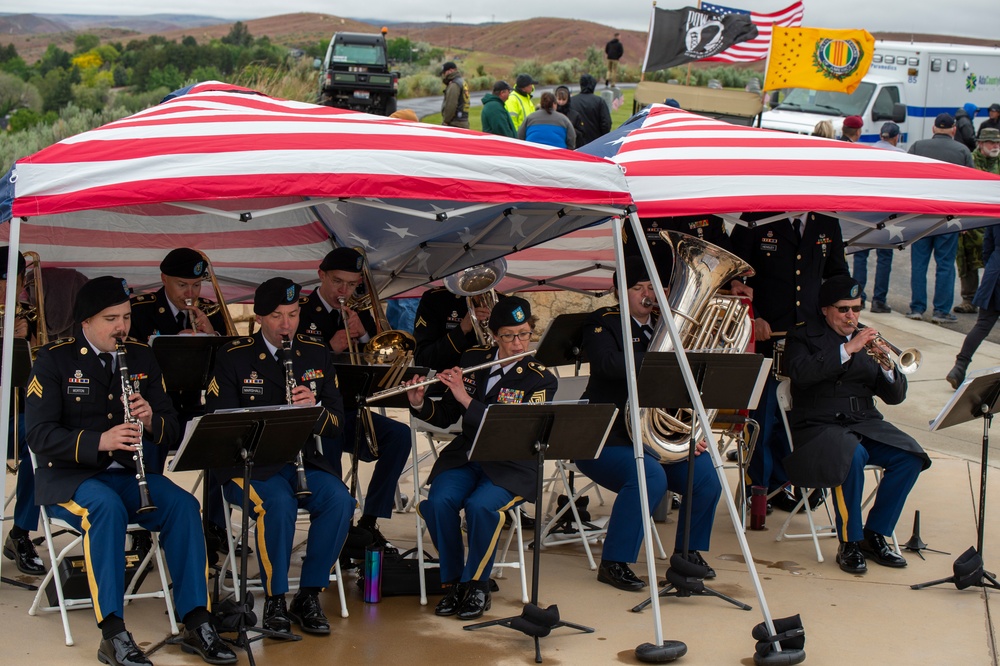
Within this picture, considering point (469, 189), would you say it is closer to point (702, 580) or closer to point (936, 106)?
point (702, 580)

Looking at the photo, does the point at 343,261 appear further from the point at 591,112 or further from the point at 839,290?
the point at 591,112

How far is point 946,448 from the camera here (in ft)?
27.2

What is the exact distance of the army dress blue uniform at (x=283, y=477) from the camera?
4.82 metres

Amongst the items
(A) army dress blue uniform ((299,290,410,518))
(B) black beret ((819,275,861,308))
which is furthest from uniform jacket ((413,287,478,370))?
(B) black beret ((819,275,861,308))

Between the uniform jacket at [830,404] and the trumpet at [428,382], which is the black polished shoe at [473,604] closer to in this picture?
the trumpet at [428,382]

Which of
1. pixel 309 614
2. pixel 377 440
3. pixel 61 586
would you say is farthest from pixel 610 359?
pixel 61 586

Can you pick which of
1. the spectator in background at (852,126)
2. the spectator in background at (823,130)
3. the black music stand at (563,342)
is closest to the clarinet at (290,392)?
the black music stand at (563,342)

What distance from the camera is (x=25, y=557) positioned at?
544 centimetres

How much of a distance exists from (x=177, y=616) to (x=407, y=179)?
219 centimetres

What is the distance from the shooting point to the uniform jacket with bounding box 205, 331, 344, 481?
16.5ft

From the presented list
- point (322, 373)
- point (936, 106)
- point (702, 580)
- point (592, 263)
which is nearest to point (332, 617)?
point (322, 373)

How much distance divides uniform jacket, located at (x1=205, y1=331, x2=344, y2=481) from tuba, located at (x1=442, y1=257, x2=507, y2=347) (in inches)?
37.9

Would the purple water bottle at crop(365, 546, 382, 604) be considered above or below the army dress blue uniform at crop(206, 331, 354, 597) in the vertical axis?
below

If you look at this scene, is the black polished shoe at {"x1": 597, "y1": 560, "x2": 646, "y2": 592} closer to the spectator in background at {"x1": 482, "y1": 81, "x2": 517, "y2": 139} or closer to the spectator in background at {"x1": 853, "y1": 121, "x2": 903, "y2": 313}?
the spectator in background at {"x1": 853, "y1": 121, "x2": 903, "y2": 313}
